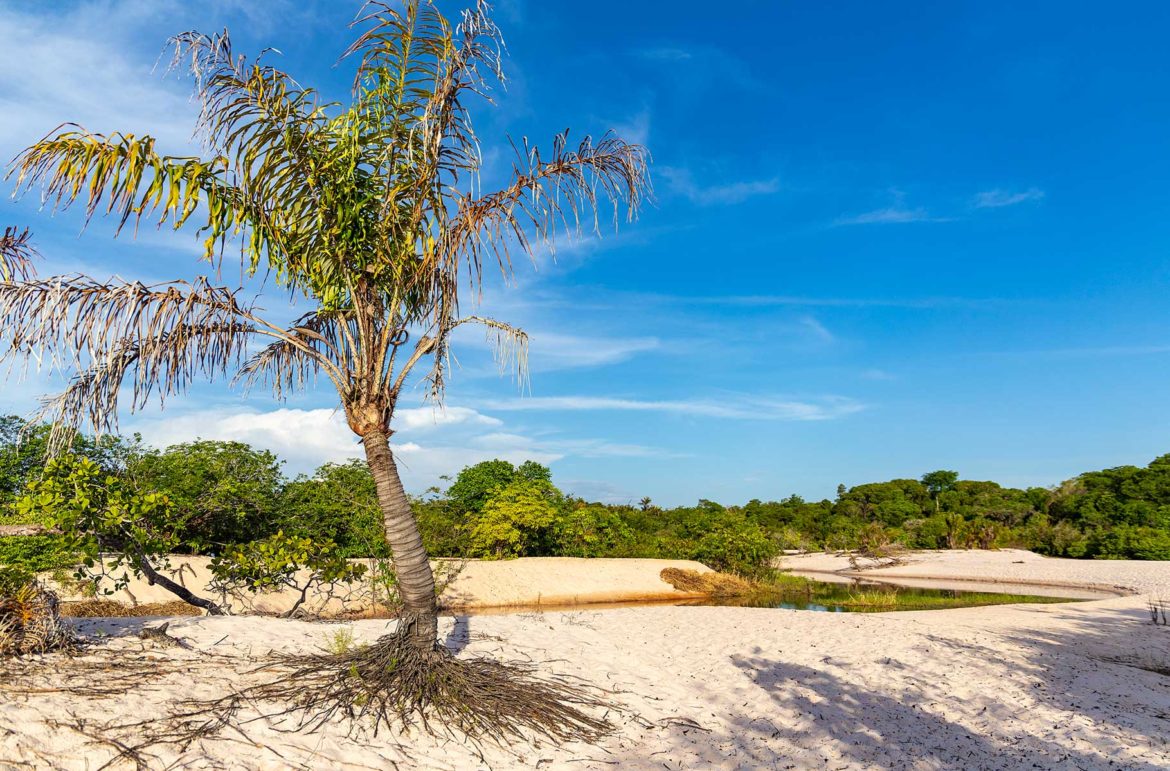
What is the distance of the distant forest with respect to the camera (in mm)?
18094

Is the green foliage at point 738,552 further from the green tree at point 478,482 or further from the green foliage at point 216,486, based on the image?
the green foliage at point 216,486

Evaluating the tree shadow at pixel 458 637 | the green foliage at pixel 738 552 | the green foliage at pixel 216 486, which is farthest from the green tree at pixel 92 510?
the green foliage at pixel 738 552

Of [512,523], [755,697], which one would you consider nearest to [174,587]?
[755,697]

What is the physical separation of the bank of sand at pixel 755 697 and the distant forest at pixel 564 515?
357 centimetres

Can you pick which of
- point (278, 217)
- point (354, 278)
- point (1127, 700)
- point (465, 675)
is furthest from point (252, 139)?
point (1127, 700)

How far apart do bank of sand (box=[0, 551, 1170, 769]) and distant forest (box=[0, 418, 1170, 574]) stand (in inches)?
141

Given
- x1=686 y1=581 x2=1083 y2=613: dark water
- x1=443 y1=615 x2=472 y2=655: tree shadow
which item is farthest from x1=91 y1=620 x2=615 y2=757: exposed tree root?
x1=686 y1=581 x2=1083 y2=613: dark water

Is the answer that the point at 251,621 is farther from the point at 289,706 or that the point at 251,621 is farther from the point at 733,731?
the point at 733,731

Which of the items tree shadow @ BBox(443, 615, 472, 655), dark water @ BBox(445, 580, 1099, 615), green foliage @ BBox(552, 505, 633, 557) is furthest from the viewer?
green foliage @ BBox(552, 505, 633, 557)

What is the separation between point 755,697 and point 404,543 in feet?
15.6

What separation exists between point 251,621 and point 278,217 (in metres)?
6.03

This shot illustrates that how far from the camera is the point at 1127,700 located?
8555 mm

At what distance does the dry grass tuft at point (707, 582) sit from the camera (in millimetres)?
24703

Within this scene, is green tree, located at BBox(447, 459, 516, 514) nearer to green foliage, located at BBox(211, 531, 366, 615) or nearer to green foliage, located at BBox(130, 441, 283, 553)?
green foliage, located at BBox(130, 441, 283, 553)
